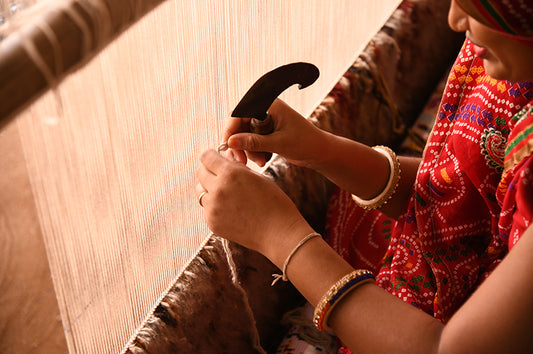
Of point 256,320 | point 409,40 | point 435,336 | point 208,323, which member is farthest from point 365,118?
point 435,336

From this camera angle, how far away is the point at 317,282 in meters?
0.81

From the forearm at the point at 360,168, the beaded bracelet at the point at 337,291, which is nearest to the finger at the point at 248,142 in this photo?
the forearm at the point at 360,168

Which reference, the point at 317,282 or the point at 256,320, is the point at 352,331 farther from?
the point at 256,320

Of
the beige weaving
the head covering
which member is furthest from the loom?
the head covering

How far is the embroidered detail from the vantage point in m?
0.93

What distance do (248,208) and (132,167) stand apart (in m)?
0.19

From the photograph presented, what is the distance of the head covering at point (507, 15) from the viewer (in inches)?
24.5

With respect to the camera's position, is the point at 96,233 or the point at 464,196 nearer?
the point at 96,233

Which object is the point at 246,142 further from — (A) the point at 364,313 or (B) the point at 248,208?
(A) the point at 364,313

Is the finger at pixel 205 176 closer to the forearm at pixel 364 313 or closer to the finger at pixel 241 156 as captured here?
the finger at pixel 241 156

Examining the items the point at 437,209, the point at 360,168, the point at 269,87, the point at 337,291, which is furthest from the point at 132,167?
the point at 437,209

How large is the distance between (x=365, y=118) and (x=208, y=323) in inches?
32.2

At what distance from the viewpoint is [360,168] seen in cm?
111

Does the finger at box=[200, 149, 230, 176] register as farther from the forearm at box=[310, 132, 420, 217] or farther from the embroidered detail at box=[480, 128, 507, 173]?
the embroidered detail at box=[480, 128, 507, 173]
